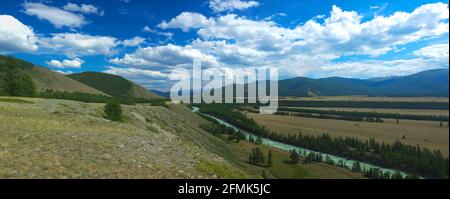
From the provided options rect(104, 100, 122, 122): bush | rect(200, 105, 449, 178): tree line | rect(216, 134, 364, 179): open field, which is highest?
rect(104, 100, 122, 122): bush

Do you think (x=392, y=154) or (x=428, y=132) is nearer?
(x=392, y=154)

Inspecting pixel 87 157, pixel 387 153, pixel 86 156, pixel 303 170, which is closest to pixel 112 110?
pixel 86 156

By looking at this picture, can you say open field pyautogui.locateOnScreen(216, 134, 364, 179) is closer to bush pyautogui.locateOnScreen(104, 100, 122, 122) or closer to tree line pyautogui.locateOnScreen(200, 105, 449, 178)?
tree line pyautogui.locateOnScreen(200, 105, 449, 178)

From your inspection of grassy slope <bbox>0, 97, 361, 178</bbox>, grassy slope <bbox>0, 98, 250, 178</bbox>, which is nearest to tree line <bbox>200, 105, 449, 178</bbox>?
grassy slope <bbox>0, 97, 361, 178</bbox>

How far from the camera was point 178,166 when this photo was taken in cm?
2714

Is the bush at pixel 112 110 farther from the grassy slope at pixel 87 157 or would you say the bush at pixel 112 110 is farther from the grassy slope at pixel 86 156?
the grassy slope at pixel 87 157

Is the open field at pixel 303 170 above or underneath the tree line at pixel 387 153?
underneath

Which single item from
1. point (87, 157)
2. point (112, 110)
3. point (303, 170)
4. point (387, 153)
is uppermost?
point (112, 110)

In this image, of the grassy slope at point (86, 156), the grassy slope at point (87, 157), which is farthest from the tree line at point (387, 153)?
the grassy slope at point (87, 157)

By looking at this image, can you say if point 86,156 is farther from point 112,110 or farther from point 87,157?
point 112,110
